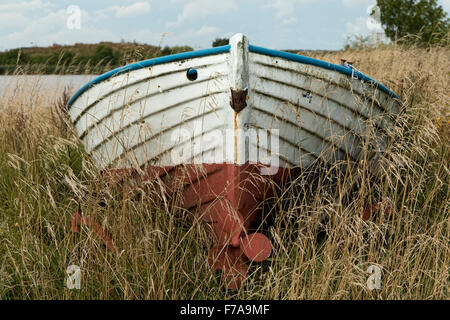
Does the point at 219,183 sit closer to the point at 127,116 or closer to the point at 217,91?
the point at 217,91

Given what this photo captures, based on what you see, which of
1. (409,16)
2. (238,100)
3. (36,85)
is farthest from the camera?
(409,16)

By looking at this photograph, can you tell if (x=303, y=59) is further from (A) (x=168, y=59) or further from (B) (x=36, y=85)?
(B) (x=36, y=85)

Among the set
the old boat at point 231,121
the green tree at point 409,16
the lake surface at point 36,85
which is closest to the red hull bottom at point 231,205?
the old boat at point 231,121

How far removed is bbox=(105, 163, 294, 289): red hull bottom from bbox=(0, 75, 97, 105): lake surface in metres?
2.20

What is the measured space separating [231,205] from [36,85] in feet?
9.37

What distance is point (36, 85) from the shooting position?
448 centimetres

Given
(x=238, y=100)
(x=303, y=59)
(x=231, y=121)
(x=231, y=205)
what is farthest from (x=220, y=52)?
(x=231, y=205)

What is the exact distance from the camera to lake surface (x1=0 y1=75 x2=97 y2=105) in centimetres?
449

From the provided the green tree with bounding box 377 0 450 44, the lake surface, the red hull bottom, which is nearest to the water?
the lake surface

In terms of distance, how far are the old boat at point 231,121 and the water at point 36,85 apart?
1640 mm

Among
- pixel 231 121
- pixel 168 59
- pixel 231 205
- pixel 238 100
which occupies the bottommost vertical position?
pixel 231 205

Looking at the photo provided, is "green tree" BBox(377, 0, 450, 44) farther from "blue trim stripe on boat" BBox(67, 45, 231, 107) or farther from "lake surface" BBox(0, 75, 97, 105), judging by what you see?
"blue trim stripe on boat" BBox(67, 45, 231, 107)
